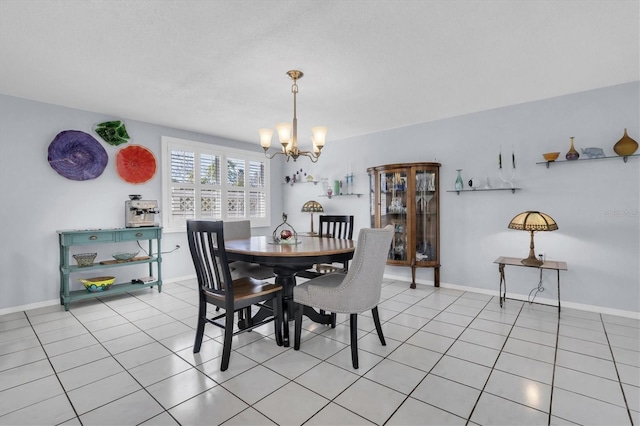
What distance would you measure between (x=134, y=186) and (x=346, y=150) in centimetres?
324

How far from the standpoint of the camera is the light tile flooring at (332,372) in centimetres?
167

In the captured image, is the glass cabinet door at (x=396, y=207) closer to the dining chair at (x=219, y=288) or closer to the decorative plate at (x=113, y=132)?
the dining chair at (x=219, y=288)

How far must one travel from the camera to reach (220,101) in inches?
137

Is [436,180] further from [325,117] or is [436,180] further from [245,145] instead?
[245,145]

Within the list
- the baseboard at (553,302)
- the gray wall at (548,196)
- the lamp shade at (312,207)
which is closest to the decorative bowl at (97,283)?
the lamp shade at (312,207)

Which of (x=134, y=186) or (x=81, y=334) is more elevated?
(x=134, y=186)

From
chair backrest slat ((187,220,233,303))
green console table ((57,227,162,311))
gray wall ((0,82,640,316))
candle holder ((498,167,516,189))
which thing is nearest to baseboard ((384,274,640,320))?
gray wall ((0,82,640,316))

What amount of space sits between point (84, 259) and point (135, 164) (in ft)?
4.50

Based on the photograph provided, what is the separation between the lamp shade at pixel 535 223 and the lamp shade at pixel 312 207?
2.91m

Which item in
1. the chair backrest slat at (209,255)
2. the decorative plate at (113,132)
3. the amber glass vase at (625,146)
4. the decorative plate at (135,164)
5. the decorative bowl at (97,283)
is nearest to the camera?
the chair backrest slat at (209,255)

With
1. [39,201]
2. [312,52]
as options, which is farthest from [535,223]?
[39,201]

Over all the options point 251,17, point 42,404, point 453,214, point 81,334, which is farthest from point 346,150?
point 42,404

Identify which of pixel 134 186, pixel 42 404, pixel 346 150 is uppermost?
pixel 346 150

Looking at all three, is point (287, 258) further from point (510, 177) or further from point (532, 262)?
point (510, 177)
